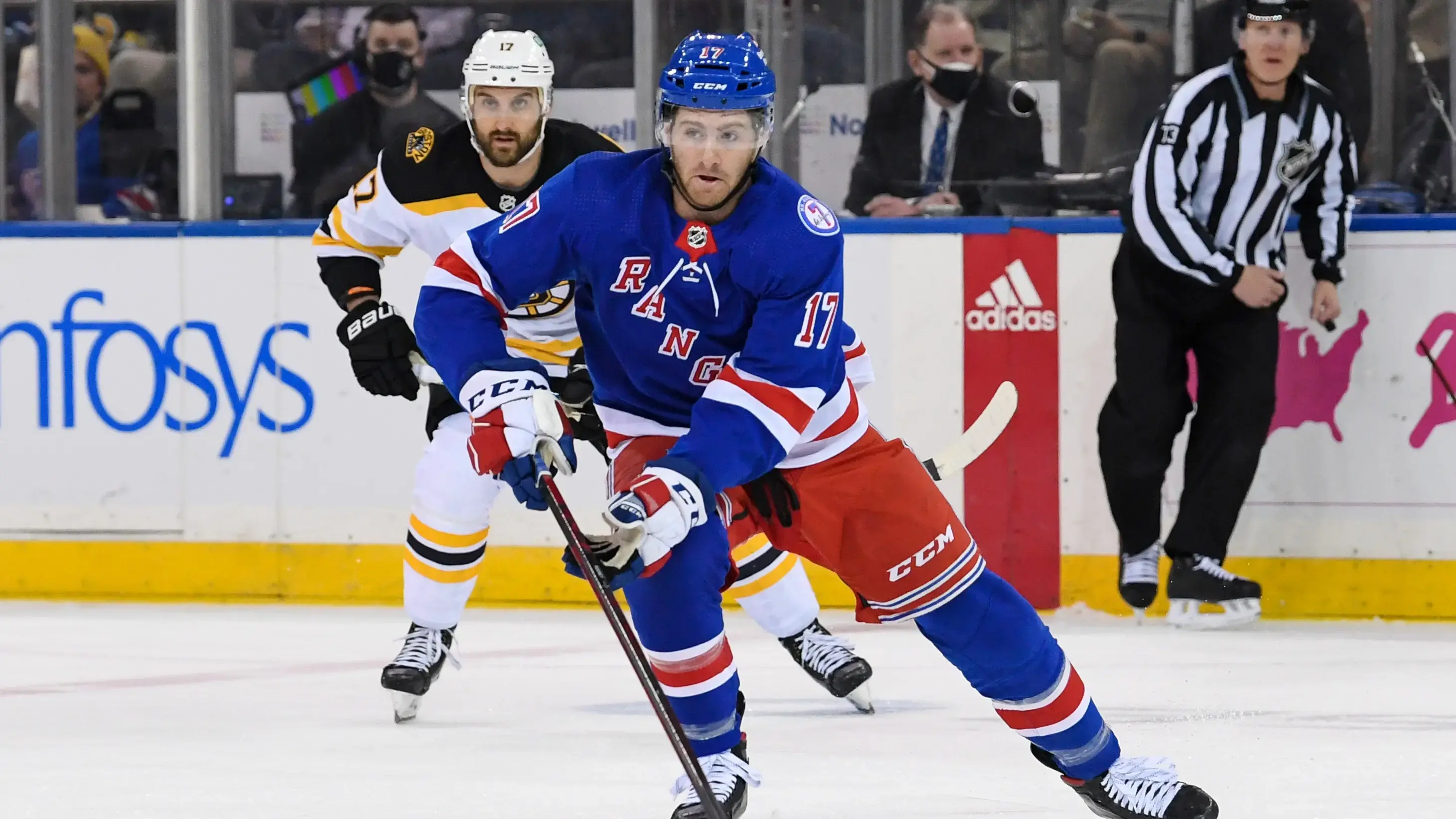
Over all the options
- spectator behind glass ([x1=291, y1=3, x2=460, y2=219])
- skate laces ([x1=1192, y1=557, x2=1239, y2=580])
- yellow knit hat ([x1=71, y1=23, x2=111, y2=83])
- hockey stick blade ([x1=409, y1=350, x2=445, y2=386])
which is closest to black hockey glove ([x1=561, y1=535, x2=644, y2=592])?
hockey stick blade ([x1=409, y1=350, x2=445, y2=386])

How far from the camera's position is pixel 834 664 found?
3926 millimetres

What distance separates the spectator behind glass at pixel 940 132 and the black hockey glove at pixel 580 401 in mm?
1688

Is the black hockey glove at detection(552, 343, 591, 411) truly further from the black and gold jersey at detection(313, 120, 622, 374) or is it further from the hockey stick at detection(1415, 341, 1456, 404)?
the hockey stick at detection(1415, 341, 1456, 404)

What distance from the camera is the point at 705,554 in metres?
2.66

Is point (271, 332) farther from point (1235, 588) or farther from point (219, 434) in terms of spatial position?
point (1235, 588)

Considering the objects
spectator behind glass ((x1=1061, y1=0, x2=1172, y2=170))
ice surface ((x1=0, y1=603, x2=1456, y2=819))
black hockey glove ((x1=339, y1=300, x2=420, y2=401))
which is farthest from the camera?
spectator behind glass ((x1=1061, y1=0, x2=1172, y2=170))

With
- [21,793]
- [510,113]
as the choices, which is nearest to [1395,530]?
[510,113]

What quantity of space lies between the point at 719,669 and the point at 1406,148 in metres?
3.02

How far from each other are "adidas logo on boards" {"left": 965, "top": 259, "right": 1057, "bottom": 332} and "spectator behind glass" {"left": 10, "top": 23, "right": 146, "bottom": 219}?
2113mm

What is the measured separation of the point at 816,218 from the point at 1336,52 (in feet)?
9.21

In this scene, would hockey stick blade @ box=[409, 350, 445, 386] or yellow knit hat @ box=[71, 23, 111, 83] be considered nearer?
hockey stick blade @ box=[409, 350, 445, 386]

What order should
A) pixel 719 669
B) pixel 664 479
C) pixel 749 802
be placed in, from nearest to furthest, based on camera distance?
pixel 664 479 → pixel 719 669 → pixel 749 802

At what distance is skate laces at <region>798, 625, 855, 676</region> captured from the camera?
3.93 metres

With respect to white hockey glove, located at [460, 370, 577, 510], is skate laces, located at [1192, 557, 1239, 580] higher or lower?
lower
